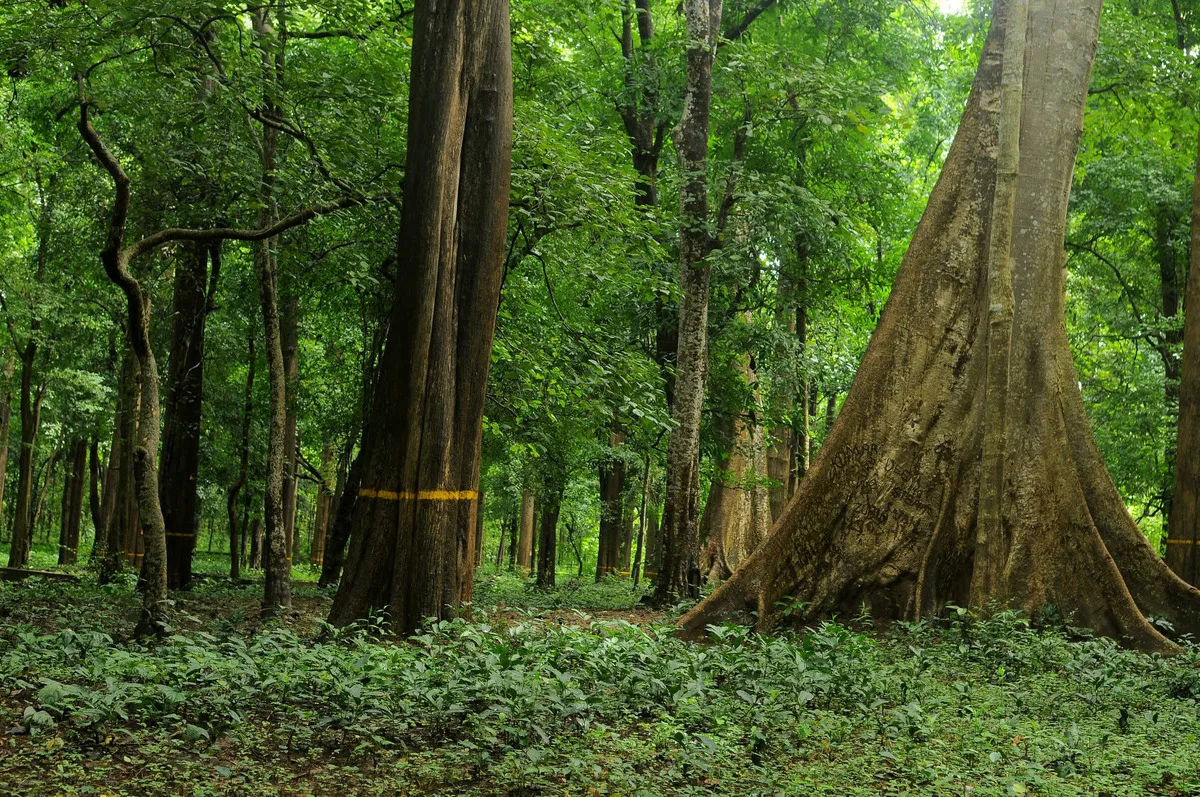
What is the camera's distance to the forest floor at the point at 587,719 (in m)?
4.14

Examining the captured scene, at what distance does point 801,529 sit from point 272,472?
5.31 m

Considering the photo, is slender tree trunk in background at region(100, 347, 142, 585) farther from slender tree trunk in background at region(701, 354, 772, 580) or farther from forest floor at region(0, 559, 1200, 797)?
slender tree trunk in background at region(701, 354, 772, 580)

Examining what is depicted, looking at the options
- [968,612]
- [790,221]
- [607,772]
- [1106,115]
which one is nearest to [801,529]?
[968,612]

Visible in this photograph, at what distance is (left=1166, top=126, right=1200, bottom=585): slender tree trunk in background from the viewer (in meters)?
11.7

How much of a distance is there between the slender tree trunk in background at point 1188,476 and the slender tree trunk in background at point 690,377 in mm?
5752

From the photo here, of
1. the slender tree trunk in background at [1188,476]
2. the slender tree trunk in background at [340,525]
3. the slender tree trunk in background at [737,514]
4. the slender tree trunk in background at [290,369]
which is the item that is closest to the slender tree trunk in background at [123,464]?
the slender tree trunk in background at [290,369]

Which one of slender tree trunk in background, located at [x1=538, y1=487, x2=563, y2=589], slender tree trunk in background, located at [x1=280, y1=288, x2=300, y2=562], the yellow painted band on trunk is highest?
slender tree trunk in background, located at [x1=280, y1=288, x2=300, y2=562]

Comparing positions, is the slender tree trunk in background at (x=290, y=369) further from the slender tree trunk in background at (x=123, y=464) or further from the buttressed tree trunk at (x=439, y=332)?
the buttressed tree trunk at (x=439, y=332)

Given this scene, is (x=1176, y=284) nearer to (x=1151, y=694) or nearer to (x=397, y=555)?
(x=1151, y=694)

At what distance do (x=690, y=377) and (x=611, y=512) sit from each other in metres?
8.72

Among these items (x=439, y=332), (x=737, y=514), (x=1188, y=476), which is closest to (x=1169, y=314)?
(x=737, y=514)

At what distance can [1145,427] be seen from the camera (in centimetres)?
1961

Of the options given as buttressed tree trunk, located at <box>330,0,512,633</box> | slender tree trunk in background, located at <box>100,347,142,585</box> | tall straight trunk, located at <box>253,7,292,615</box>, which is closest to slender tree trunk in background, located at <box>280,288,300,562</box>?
slender tree trunk in background, located at <box>100,347,142,585</box>

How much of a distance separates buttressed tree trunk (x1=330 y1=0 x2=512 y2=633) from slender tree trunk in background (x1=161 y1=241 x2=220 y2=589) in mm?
6861
